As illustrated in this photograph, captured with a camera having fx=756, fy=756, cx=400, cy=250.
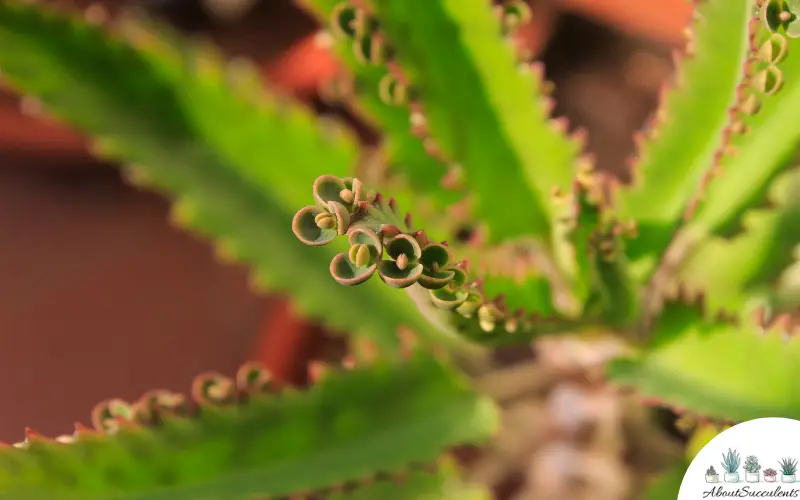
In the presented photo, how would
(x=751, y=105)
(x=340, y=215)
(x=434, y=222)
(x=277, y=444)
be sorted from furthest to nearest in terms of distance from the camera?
1. (x=434, y=222)
2. (x=277, y=444)
3. (x=751, y=105)
4. (x=340, y=215)

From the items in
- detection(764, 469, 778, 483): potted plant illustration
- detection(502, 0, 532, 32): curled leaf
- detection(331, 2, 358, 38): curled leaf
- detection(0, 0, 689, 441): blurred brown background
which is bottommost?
detection(764, 469, 778, 483): potted plant illustration

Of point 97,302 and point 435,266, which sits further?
point 97,302

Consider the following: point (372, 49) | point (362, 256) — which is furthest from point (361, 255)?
point (372, 49)

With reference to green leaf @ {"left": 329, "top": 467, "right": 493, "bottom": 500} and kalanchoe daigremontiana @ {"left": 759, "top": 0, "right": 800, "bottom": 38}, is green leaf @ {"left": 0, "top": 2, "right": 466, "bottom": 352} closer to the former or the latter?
green leaf @ {"left": 329, "top": 467, "right": 493, "bottom": 500}

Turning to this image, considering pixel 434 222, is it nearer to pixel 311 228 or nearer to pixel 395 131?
pixel 395 131

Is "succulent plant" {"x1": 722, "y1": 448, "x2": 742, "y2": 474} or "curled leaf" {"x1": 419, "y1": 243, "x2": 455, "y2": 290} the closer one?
"curled leaf" {"x1": 419, "y1": 243, "x2": 455, "y2": 290}

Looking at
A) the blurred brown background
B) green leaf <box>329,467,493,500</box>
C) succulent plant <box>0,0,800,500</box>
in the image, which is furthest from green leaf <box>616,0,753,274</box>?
the blurred brown background

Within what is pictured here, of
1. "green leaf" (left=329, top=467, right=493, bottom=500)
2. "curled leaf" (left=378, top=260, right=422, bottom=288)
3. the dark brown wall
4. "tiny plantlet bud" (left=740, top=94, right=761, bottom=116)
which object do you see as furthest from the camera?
the dark brown wall
